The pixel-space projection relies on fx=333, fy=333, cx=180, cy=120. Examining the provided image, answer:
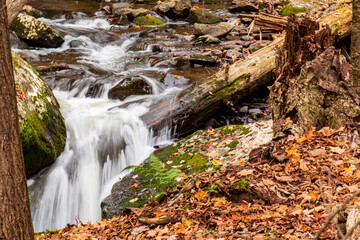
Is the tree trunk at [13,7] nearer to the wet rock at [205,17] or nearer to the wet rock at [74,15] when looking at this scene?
the wet rock at [205,17]

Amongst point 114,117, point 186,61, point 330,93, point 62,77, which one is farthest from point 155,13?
point 330,93

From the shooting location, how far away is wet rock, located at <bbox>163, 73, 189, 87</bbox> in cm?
1055

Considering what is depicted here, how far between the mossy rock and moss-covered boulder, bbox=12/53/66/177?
12.2 metres

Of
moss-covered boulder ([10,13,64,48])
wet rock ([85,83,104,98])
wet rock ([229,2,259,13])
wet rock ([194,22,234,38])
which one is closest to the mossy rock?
wet rock ([194,22,234,38])

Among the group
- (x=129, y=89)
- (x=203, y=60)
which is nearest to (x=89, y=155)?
(x=129, y=89)

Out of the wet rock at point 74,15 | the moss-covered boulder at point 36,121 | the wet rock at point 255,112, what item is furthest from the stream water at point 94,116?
the wet rock at point 74,15

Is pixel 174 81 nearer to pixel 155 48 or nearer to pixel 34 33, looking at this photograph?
pixel 155 48

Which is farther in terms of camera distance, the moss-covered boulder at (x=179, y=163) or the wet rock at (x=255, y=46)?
the wet rock at (x=255, y=46)

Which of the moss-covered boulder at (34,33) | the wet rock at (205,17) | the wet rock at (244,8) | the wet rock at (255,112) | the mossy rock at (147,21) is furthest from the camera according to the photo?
the wet rock at (244,8)

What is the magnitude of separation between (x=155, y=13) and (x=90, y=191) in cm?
1612

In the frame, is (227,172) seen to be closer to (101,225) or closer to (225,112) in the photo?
(101,225)

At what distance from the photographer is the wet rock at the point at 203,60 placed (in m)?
12.0

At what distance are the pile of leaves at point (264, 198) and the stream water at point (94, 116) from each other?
1961 mm

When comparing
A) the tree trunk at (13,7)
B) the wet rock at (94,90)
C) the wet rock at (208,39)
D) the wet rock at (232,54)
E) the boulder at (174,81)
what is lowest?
the wet rock at (94,90)
